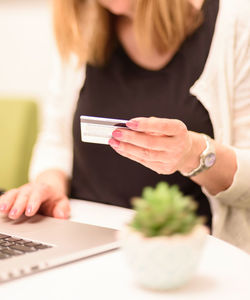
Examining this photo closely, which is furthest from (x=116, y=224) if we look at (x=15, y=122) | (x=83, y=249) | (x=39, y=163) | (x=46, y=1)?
(x=46, y=1)

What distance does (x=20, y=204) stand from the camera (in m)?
0.84

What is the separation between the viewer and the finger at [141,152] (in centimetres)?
76

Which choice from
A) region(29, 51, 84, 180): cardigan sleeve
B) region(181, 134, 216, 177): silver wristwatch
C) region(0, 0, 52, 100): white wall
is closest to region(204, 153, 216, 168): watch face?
region(181, 134, 216, 177): silver wristwatch

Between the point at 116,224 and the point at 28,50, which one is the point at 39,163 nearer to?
the point at 116,224

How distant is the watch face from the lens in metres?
0.88

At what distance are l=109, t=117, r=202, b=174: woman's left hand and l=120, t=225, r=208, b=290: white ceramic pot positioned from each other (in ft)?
0.74

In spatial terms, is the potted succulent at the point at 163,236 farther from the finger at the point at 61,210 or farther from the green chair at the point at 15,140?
the green chair at the point at 15,140

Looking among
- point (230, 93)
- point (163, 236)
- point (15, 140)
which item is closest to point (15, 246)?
point (163, 236)

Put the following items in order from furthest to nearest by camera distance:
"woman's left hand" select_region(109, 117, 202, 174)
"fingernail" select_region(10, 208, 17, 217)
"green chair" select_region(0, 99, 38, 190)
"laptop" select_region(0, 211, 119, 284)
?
"green chair" select_region(0, 99, 38, 190) < "fingernail" select_region(10, 208, 17, 217) < "woman's left hand" select_region(109, 117, 202, 174) < "laptop" select_region(0, 211, 119, 284)

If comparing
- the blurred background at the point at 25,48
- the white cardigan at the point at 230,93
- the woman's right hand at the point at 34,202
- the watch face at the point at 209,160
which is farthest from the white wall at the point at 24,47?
the watch face at the point at 209,160

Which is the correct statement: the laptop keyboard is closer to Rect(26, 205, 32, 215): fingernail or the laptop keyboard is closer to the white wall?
Rect(26, 205, 32, 215): fingernail

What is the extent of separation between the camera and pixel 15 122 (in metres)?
1.74

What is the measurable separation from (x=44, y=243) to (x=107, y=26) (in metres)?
0.72

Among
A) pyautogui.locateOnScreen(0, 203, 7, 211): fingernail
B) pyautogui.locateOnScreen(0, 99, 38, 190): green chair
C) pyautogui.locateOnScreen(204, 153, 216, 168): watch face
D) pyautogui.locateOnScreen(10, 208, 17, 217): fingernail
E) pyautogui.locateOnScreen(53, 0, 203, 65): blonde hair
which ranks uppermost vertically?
pyautogui.locateOnScreen(53, 0, 203, 65): blonde hair
